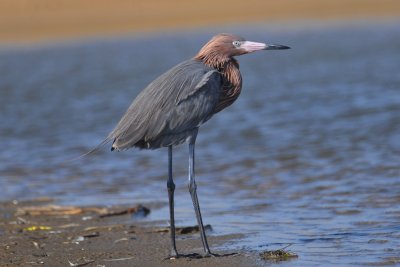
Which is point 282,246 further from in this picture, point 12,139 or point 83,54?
point 83,54

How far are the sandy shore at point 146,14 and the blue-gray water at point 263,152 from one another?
21.8 feet

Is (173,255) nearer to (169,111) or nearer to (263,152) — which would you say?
(169,111)

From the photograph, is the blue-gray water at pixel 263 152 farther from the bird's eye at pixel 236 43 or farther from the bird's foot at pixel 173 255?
the bird's eye at pixel 236 43

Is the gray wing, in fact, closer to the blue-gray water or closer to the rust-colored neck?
the rust-colored neck

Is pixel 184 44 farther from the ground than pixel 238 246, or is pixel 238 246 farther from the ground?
pixel 184 44

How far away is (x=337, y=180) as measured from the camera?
8109mm

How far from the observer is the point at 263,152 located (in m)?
9.71

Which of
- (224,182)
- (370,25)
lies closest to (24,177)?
(224,182)

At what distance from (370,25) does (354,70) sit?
786cm

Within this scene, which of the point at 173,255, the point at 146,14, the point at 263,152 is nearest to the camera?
the point at 173,255

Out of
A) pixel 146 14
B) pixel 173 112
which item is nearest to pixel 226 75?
pixel 173 112

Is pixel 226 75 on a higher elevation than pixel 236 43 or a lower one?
lower

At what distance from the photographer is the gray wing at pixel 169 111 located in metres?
5.80

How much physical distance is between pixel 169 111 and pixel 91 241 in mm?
1146
